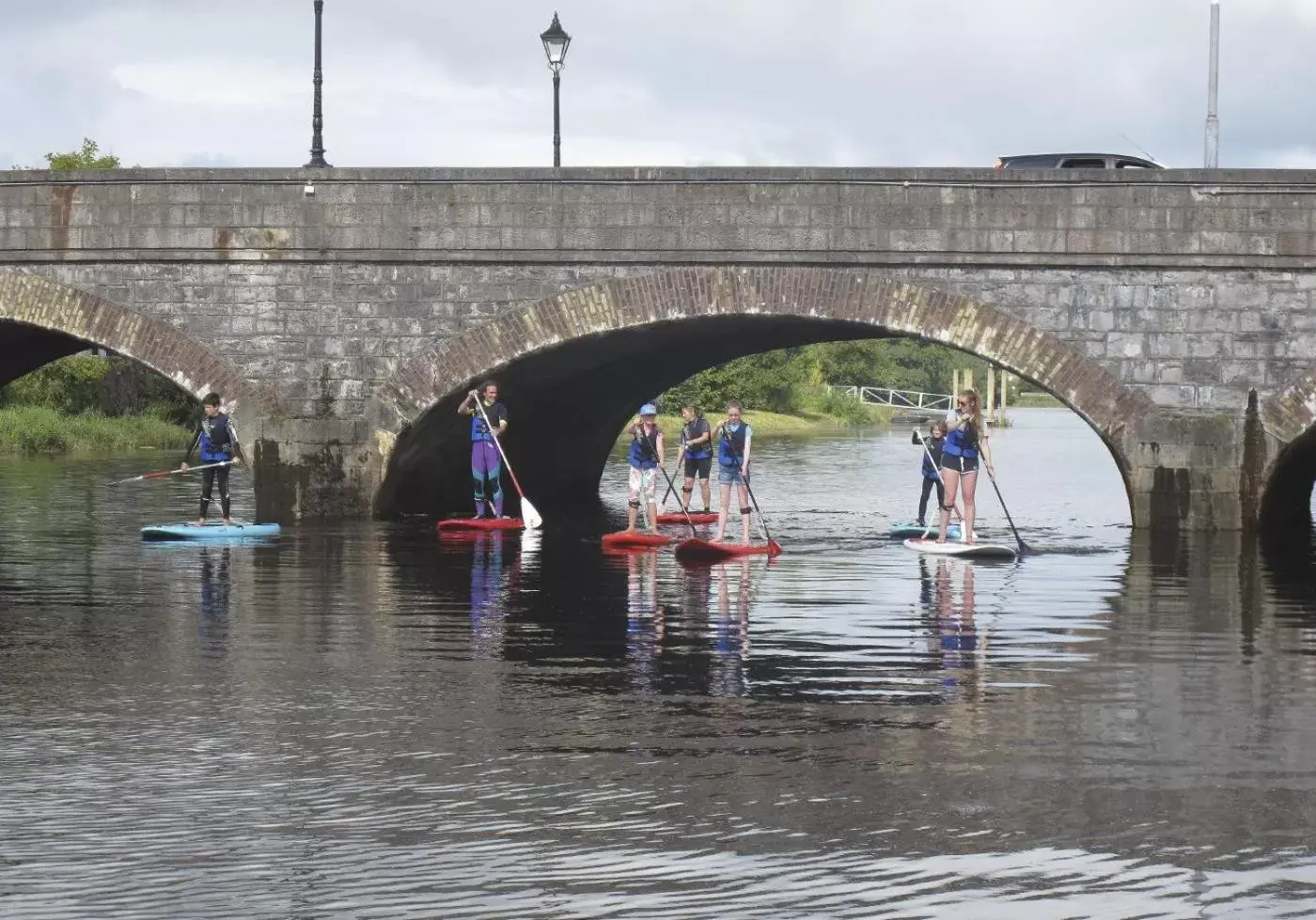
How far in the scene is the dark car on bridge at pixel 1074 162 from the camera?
23109 mm

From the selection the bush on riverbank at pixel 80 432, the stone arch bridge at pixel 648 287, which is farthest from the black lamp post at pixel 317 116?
the bush on riverbank at pixel 80 432

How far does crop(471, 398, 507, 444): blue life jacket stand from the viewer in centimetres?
2108

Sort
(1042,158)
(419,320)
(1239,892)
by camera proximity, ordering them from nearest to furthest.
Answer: (1239,892) → (419,320) → (1042,158)

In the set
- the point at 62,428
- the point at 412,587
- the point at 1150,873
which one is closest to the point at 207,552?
the point at 412,587

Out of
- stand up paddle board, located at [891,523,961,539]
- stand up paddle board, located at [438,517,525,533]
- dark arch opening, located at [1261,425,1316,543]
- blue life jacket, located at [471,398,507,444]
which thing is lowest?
stand up paddle board, located at [891,523,961,539]

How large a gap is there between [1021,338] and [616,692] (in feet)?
36.4

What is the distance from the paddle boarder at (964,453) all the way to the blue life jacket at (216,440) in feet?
23.5

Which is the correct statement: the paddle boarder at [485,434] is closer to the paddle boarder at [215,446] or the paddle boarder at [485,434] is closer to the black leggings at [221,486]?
the paddle boarder at [215,446]

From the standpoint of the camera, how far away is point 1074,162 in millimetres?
23562

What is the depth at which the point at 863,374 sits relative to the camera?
97.2m

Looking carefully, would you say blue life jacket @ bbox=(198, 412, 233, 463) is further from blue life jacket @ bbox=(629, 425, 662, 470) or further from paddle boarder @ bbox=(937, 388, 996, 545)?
paddle boarder @ bbox=(937, 388, 996, 545)

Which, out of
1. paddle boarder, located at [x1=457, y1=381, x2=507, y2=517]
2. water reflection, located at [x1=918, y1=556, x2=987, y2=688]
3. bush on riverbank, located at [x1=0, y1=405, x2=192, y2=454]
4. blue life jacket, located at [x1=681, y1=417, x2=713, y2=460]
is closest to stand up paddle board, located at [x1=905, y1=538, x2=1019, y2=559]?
water reflection, located at [x1=918, y1=556, x2=987, y2=688]

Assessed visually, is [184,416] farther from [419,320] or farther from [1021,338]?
[1021,338]

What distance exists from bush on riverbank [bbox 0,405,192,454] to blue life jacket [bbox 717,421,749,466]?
27.4 meters
